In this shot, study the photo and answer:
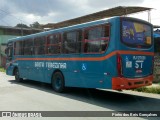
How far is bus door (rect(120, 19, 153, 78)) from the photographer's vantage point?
30.2 feet

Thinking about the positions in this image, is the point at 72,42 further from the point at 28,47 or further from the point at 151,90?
the point at 28,47

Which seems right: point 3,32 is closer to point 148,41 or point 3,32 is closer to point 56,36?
point 56,36

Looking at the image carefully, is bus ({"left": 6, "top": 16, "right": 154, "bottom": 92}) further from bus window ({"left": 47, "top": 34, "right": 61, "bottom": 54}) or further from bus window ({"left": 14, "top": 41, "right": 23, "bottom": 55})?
bus window ({"left": 14, "top": 41, "right": 23, "bottom": 55})

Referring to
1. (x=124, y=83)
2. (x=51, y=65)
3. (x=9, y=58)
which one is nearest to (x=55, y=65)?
(x=51, y=65)

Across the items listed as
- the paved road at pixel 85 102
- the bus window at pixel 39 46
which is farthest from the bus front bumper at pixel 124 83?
the bus window at pixel 39 46

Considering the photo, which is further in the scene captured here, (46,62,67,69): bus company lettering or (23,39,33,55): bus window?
(23,39,33,55): bus window

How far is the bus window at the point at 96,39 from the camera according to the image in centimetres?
949

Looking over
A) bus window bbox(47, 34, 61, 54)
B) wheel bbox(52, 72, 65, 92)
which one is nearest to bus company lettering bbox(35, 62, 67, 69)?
wheel bbox(52, 72, 65, 92)

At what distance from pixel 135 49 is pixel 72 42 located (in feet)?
9.58

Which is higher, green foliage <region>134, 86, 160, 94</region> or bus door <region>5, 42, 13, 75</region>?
bus door <region>5, 42, 13, 75</region>

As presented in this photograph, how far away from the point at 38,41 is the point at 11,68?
4.53m

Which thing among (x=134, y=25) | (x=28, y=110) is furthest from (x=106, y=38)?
(x=28, y=110)

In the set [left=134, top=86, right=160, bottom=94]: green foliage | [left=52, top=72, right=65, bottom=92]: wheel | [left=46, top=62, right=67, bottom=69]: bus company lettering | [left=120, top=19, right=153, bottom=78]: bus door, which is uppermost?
[left=120, top=19, right=153, bottom=78]: bus door

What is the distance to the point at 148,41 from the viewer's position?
1042cm
